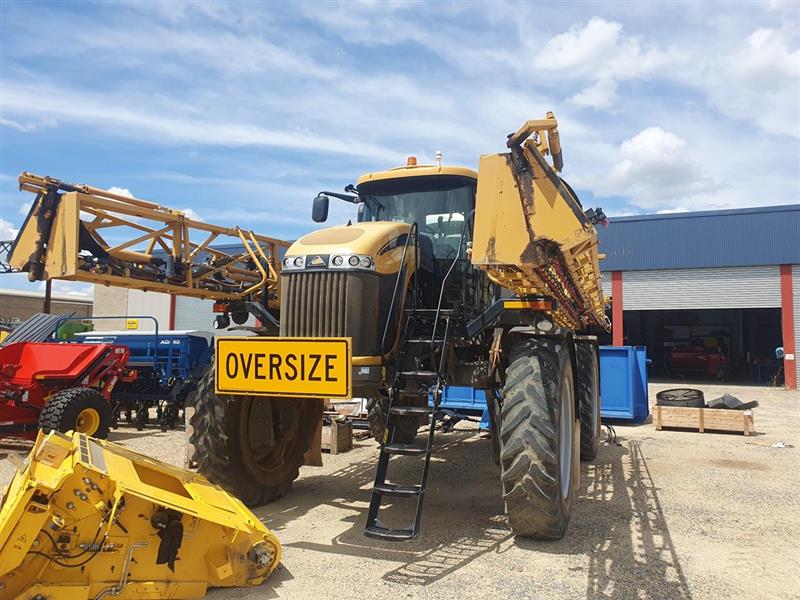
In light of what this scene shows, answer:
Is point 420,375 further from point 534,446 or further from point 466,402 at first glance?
point 466,402

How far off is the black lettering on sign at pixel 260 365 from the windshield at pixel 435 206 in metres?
1.96

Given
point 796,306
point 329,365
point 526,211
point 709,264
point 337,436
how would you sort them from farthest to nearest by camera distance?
point 709,264, point 796,306, point 337,436, point 329,365, point 526,211

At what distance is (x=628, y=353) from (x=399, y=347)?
7.50 meters

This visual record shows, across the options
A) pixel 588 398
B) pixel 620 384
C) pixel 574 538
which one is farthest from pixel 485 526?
pixel 620 384

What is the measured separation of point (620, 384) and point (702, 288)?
12.1 meters

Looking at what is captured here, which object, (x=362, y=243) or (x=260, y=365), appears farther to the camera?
(x=362, y=243)

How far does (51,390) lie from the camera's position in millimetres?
8867

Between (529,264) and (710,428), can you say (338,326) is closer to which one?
(529,264)

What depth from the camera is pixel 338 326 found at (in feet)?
15.3

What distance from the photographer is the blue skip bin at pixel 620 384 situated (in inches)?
445

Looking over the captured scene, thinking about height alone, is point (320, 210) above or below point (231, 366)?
above

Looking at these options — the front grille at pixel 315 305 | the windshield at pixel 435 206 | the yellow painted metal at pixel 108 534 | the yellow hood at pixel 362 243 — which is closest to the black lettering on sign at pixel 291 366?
the front grille at pixel 315 305

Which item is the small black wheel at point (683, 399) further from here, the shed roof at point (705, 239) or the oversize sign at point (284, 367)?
the shed roof at point (705, 239)

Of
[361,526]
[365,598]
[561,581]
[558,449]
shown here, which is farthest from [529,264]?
[361,526]
